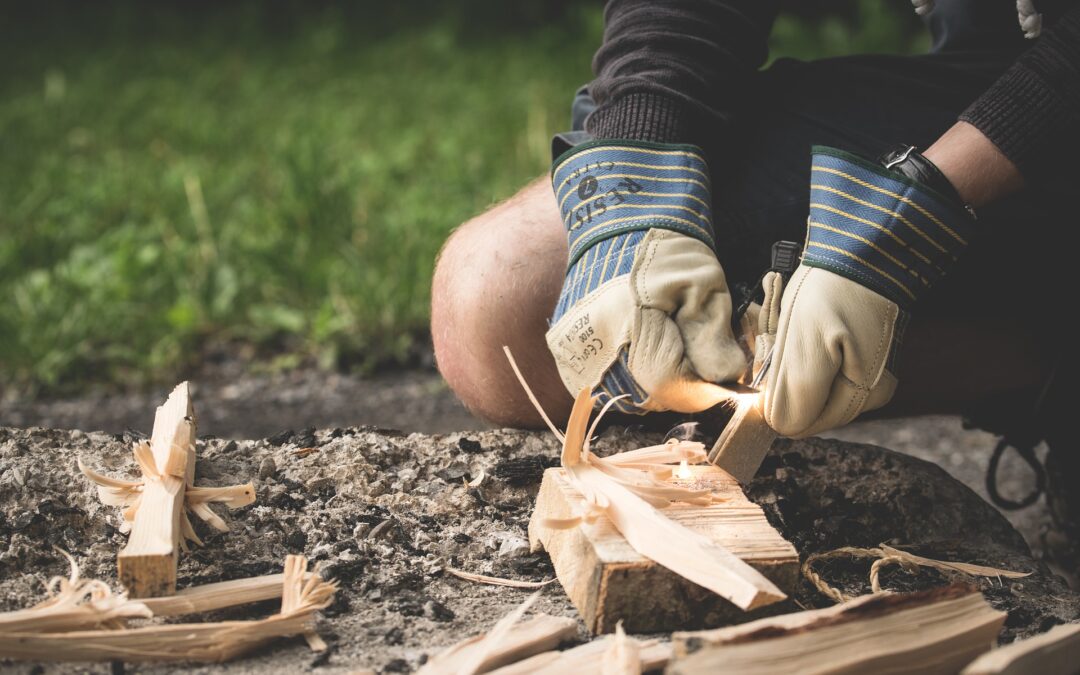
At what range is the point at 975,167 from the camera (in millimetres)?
1687

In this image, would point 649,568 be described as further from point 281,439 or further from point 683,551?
point 281,439

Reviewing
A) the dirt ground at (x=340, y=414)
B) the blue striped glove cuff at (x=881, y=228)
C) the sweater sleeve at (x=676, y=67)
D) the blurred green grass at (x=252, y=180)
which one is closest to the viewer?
the blue striped glove cuff at (x=881, y=228)

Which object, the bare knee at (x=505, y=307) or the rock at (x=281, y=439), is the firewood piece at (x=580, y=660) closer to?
the rock at (x=281, y=439)

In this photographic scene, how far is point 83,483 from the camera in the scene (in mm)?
1641

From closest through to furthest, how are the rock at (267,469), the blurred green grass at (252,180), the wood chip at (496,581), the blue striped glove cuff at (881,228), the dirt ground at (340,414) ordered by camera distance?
the wood chip at (496,581)
the blue striped glove cuff at (881,228)
the rock at (267,469)
the dirt ground at (340,414)
the blurred green grass at (252,180)

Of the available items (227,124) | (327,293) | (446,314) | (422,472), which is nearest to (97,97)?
(227,124)

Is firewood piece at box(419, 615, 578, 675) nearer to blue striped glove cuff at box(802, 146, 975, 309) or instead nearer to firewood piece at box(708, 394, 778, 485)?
firewood piece at box(708, 394, 778, 485)

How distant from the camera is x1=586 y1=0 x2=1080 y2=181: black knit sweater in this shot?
1685 millimetres

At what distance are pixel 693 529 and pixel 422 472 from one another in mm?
541

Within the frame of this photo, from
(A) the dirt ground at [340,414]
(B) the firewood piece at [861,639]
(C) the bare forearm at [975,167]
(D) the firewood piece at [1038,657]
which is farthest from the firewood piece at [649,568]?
(A) the dirt ground at [340,414]

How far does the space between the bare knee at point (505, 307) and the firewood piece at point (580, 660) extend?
0.86m

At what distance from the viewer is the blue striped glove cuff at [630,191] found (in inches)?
68.2

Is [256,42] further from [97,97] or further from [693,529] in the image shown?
[693,529]

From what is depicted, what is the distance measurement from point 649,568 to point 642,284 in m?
0.49
